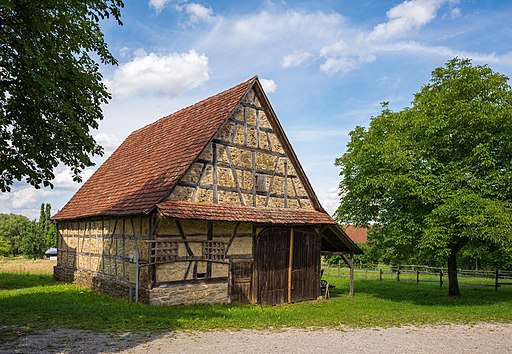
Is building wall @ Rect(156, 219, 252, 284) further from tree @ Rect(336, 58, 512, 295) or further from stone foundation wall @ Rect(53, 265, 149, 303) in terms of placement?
tree @ Rect(336, 58, 512, 295)

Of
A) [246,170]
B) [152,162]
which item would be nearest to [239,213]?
[246,170]

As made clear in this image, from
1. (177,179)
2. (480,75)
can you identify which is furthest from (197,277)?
(480,75)

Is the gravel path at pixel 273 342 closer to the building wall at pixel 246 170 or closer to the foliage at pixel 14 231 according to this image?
the building wall at pixel 246 170

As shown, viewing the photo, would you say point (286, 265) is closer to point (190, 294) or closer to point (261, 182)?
point (261, 182)

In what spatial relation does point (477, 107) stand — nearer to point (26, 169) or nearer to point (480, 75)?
point (480, 75)

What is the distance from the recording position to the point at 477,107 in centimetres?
1784

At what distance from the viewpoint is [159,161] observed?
1681 centimetres

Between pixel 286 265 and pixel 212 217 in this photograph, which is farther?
pixel 286 265

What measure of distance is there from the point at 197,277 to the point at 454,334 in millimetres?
7606

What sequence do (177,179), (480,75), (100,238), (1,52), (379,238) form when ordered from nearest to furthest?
1. (1,52)
2. (177,179)
3. (100,238)
4. (480,75)
5. (379,238)

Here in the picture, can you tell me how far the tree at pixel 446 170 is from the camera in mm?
16719

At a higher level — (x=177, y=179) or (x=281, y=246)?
(x=177, y=179)

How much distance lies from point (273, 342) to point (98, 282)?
33.7 feet

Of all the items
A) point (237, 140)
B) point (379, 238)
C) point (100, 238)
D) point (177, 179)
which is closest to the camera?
point (177, 179)
